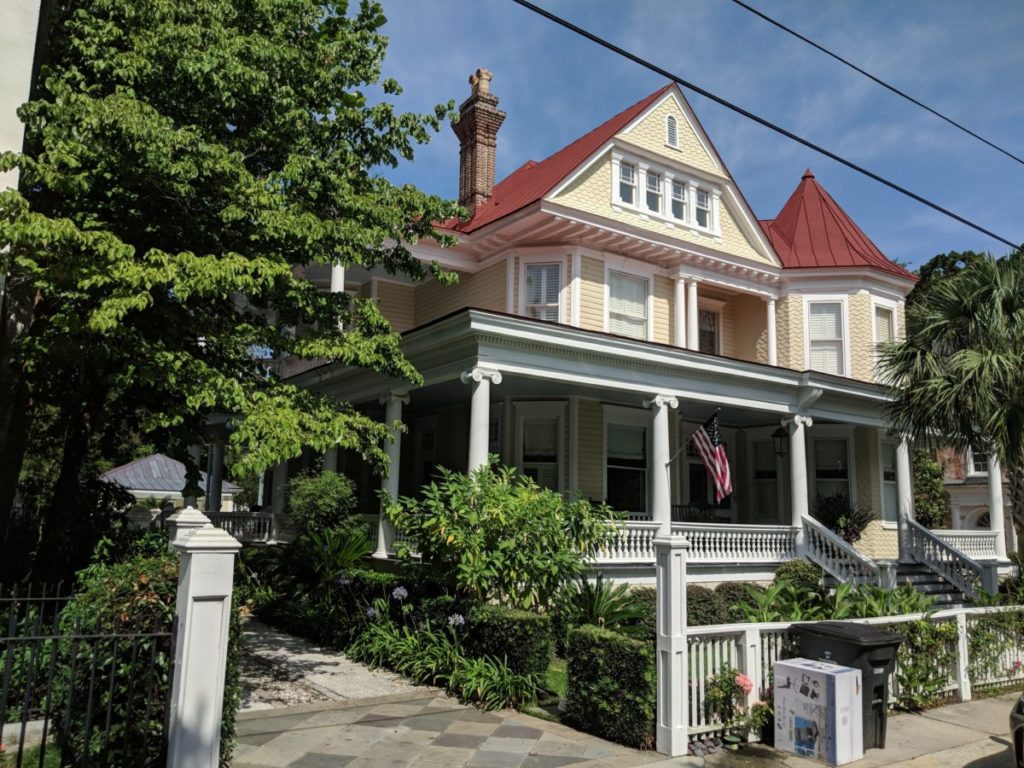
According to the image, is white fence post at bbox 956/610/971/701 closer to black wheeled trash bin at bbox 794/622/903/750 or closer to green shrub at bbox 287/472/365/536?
black wheeled trash bin at bbox 794/622/903/750

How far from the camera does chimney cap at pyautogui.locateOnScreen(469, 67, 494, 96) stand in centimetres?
2125

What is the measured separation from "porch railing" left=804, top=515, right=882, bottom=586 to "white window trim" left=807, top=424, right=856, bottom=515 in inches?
157

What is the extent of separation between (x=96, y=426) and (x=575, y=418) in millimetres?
9682

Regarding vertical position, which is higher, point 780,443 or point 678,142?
point 678,142

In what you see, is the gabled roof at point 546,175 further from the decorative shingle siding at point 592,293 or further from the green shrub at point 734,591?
the green shrub at point 734,591

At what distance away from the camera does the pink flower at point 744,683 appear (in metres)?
7.84

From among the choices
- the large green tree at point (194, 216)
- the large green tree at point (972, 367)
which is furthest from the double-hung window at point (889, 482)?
the large green tree at point (194, 216)

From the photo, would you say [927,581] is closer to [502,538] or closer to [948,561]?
[948,561]

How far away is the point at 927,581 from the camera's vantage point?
17.4 m

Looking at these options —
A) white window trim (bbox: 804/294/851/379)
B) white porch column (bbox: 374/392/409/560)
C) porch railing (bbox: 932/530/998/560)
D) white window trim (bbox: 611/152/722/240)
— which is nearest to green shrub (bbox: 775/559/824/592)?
porch railing (bbox: 932/530/998/560)

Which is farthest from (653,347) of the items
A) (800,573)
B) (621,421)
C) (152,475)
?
(152,475)

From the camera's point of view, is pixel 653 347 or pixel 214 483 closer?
pixel 653 347

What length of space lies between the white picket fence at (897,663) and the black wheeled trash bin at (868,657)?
17.5 inches

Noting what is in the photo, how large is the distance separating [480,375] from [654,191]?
8.93m
